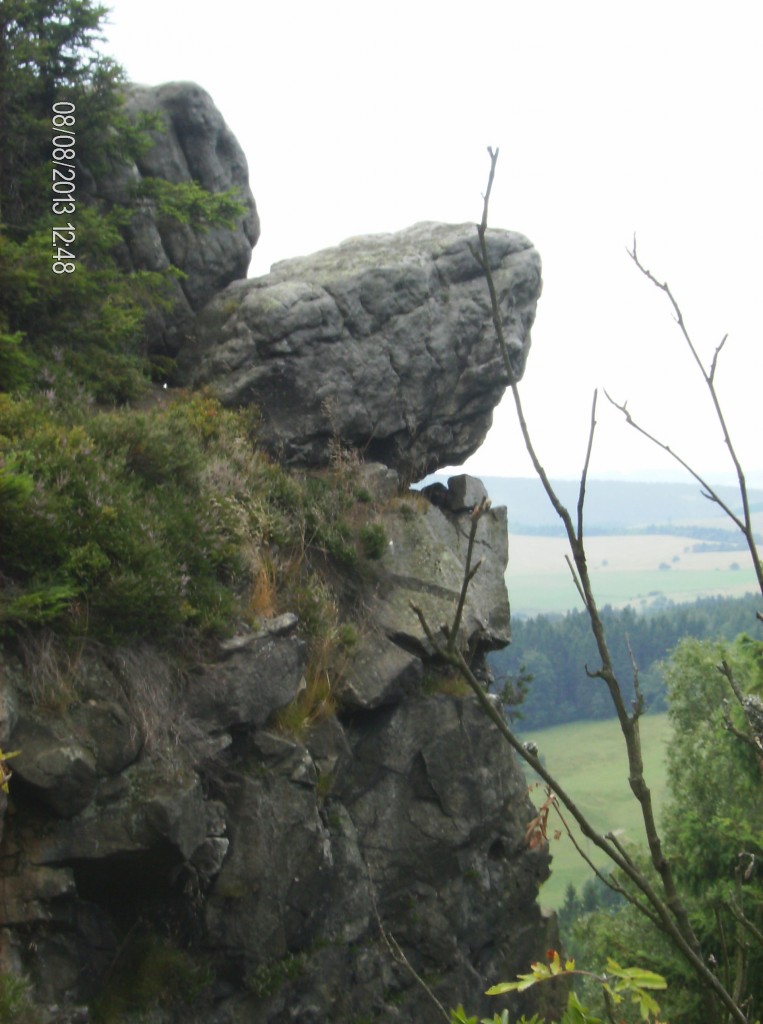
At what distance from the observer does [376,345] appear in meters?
12.4

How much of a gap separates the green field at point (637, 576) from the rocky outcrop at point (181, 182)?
124m

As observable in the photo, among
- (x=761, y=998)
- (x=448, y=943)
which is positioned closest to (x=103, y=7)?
(x=448, y=943)

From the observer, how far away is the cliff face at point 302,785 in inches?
268

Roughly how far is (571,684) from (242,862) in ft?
193

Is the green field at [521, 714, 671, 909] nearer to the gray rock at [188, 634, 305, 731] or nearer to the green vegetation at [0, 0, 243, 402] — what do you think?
the green vegetation at [0, 0, 243, 402]

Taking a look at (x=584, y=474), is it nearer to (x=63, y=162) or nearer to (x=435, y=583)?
(x=435, y=583)

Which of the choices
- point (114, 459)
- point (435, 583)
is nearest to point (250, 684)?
point (114, 459)

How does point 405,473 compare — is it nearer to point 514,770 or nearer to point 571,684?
point 514,770

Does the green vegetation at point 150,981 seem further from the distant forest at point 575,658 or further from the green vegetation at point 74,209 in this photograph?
the distant forest at point 575,658

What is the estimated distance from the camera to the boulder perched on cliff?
1191cm

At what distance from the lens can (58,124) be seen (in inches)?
454

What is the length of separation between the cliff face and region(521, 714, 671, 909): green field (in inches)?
1363

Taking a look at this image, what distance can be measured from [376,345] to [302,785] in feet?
20.6

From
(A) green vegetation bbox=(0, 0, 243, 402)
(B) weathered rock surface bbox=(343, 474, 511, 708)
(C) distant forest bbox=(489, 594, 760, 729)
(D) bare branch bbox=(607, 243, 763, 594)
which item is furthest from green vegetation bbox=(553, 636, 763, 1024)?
(C) distant forest bbox=(489, 594, 760, 729)
